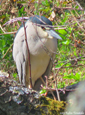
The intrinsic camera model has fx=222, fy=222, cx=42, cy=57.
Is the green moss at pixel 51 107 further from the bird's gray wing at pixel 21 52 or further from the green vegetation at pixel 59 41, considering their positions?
the green vegetation at pixel 59 41

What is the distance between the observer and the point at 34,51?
11.3 ft

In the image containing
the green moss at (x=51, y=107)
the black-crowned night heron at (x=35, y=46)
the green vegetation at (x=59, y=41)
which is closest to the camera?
the green moss at (x=51, y=107)

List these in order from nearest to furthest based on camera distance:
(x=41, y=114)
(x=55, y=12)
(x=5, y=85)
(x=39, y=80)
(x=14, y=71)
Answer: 1. (x=41, y=114)
2. (x=5, y=85)
3. (x=39, y=80)
4. (x=14, y=71)
5. (x=55, y=12)

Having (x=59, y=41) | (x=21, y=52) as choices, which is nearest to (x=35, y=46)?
(x=21, y=52)

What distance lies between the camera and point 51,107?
159 cm

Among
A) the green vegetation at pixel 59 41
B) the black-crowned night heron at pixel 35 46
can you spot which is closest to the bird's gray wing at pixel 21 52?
the black-crowned night heron at pixel 35 46

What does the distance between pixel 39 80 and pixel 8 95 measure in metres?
2.29

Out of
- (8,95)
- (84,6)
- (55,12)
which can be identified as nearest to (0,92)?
(8,95)

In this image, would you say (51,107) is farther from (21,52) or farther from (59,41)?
(59,41)

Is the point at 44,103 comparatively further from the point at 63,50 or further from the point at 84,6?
the point at 63,50

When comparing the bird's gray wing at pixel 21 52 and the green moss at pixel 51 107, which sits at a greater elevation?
the green moss at pixel 51 107

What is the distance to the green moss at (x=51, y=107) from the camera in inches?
61.7

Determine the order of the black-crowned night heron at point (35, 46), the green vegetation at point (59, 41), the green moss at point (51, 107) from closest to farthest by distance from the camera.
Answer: the green moss at point (51, 107), the black-crowned night heron at point (35, 46), the green vegetation at point (59, 41)

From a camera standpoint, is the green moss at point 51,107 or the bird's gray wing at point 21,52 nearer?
the green moss at point 51,107
